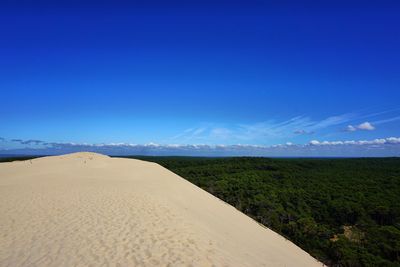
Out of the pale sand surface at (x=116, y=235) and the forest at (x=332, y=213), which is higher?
the pale sand surface at (x=116, y=235)

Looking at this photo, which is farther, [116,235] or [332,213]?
[332,213]

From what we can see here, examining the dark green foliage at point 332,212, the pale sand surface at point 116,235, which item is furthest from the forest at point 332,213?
the pale sand surface at point 116,235

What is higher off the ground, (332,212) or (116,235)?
(116,235)

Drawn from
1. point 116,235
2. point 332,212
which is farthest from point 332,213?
point 116,235

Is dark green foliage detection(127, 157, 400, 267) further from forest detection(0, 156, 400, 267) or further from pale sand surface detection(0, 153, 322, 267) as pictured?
pale sand surface detection(0, 153, 322, 267)

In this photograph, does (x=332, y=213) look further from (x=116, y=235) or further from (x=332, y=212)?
(x=116, y=235)

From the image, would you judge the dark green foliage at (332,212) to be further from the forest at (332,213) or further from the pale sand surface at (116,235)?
the pale sand surface at (116,235)

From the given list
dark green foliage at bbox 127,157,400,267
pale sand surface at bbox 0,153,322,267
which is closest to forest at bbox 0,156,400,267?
dark green foliage at bbox 127,157,400,267

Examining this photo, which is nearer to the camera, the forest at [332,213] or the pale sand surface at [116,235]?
the pale sand surface at [116,235]

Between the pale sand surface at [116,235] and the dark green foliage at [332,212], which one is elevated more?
the pale sand surface at [116,235]

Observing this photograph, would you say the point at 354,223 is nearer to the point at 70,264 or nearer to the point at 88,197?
the point at 88,197

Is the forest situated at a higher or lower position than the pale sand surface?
lower

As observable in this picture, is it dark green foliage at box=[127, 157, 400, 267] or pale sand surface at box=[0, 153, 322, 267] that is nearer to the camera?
pale sand surface at box=[0, 153, 322, 267]

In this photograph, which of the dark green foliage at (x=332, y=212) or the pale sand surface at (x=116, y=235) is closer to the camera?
the pale sand surface at (x=116, y=235)
